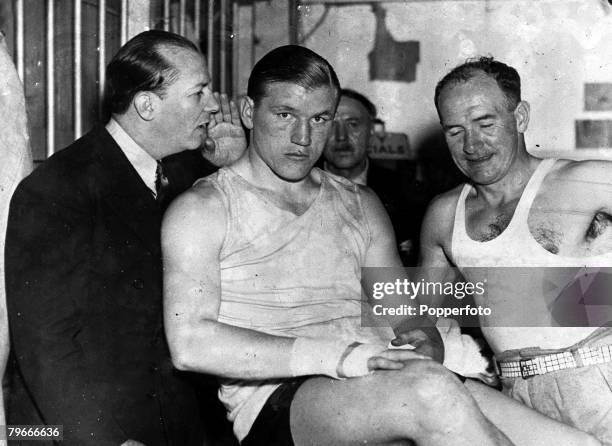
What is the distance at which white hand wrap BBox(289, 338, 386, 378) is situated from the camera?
1.02 meters

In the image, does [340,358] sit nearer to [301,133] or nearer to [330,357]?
[330,357]

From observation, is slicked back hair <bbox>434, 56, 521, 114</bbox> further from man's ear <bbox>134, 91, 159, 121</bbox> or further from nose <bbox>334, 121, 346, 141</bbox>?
nose <bbox>334, 121, 346, 141</bbox>

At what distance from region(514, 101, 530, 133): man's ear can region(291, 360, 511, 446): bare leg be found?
618 mm

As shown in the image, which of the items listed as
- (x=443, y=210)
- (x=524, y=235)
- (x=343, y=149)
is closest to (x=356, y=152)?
(x=343, y=149)

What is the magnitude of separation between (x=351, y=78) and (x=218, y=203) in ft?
3.52

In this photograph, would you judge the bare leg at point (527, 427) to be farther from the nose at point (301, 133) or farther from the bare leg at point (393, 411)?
the nose at point (301, 133)

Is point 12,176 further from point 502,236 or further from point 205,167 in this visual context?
point 502,236

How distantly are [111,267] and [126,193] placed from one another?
0.45ft

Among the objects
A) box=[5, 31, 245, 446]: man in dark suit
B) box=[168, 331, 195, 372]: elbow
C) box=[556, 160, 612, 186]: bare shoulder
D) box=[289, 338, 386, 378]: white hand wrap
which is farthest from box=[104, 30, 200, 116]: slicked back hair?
box=[556, 160, 612, 186]: bare shoulder

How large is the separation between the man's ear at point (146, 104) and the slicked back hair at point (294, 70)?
20 cm

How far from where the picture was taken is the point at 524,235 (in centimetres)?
133

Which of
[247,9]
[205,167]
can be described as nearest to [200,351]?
[205,167]

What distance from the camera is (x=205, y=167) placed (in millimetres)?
1558

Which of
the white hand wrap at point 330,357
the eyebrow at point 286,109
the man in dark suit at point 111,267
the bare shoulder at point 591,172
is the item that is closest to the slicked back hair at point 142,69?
the man in dark suit at point 111,267
